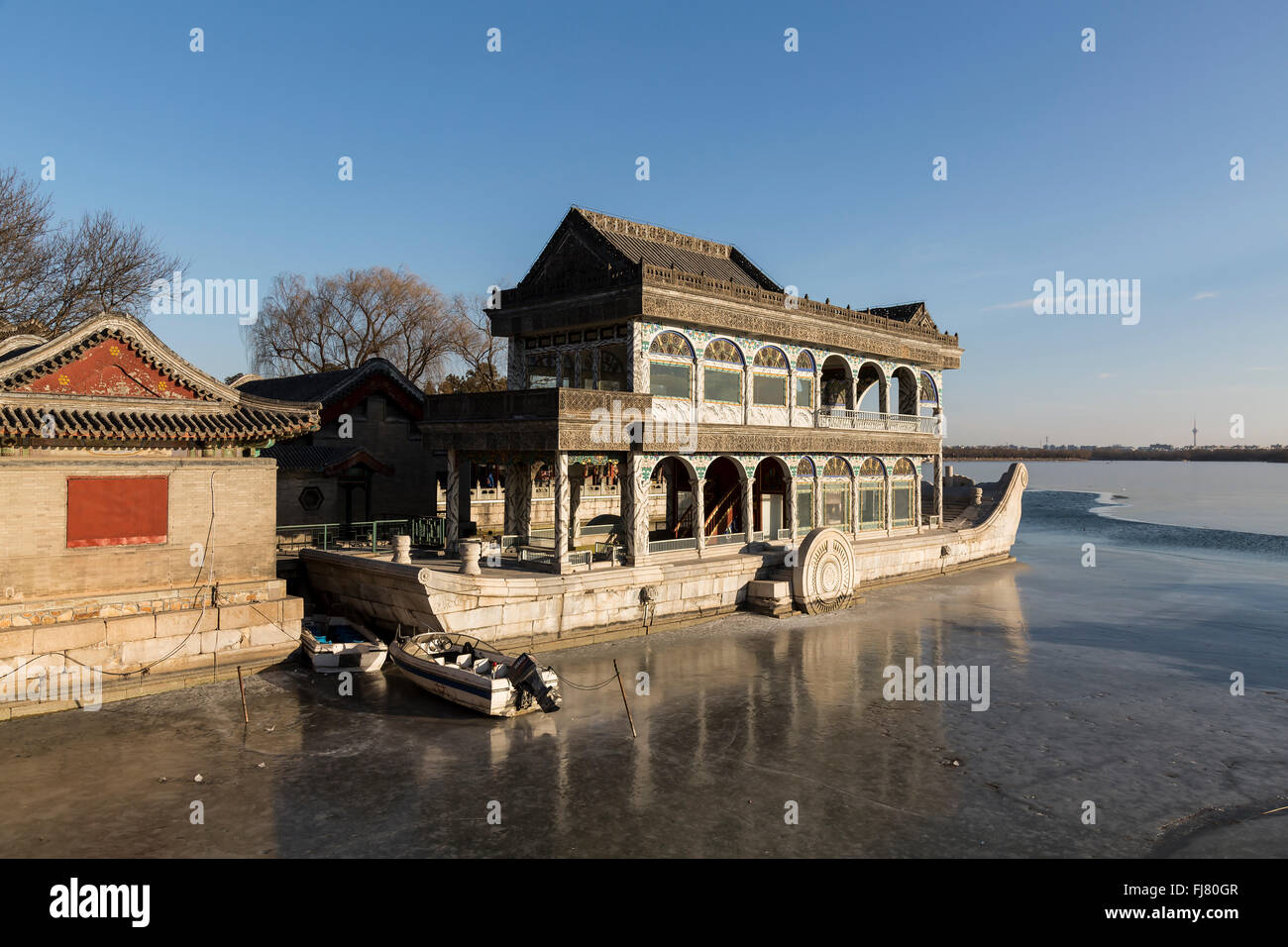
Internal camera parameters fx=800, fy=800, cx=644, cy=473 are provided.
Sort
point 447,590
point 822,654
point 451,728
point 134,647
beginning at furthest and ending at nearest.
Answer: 1. point 822,654
2. point 447,590
3. point 134,647
4. point 451,728

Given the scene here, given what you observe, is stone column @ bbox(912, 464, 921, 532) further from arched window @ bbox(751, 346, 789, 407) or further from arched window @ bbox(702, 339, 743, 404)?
arched window @ bbox(702, 339, 743, 404)

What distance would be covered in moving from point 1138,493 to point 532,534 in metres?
132

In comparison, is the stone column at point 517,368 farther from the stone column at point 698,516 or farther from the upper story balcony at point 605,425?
the stone column at point 698,516

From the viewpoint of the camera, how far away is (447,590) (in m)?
22.4

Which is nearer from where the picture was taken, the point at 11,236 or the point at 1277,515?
the point at 11,236

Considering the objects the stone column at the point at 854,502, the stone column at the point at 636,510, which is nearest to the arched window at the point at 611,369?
the stone column at the point at 636,510

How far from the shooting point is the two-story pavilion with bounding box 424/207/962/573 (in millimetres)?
27172

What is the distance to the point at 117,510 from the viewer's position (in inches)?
820

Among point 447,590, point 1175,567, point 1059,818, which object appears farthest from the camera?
point 1175,567

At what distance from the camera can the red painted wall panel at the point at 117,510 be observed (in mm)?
20234

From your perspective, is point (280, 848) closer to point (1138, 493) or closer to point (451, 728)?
point (451, 728)

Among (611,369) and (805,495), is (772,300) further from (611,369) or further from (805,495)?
(805,495)

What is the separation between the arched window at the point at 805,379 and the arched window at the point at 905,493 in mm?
7604
